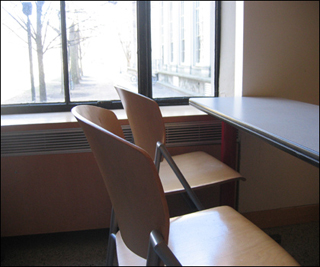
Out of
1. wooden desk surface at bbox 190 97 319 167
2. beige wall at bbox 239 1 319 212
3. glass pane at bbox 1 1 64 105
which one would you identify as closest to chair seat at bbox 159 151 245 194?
wooden desk surface at bbox 190 97 319 167

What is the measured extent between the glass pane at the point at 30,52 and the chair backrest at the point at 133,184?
6.12 ft

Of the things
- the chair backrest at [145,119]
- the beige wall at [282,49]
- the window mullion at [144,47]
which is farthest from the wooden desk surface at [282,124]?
the window mullion at [144,47]

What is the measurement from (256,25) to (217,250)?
1569 millimetres

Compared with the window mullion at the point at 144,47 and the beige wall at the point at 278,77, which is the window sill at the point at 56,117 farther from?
the beige wall at the point at 278,77

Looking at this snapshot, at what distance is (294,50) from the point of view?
217 centimetres

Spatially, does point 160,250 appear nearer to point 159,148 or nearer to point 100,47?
point 159,148

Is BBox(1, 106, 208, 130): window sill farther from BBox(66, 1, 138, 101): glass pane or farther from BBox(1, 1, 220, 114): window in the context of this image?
BBox(66, 1, 138, 101): glass pane

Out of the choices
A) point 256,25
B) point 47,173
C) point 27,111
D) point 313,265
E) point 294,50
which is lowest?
point 313,265

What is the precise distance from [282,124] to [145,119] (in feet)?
1.70

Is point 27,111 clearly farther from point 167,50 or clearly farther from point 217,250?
point 217,250

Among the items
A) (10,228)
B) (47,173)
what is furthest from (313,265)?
(10,228)

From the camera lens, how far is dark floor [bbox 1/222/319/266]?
1.95 meters

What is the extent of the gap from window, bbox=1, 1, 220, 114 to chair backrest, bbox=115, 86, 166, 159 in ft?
3.61

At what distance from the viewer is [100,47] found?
241 cm
